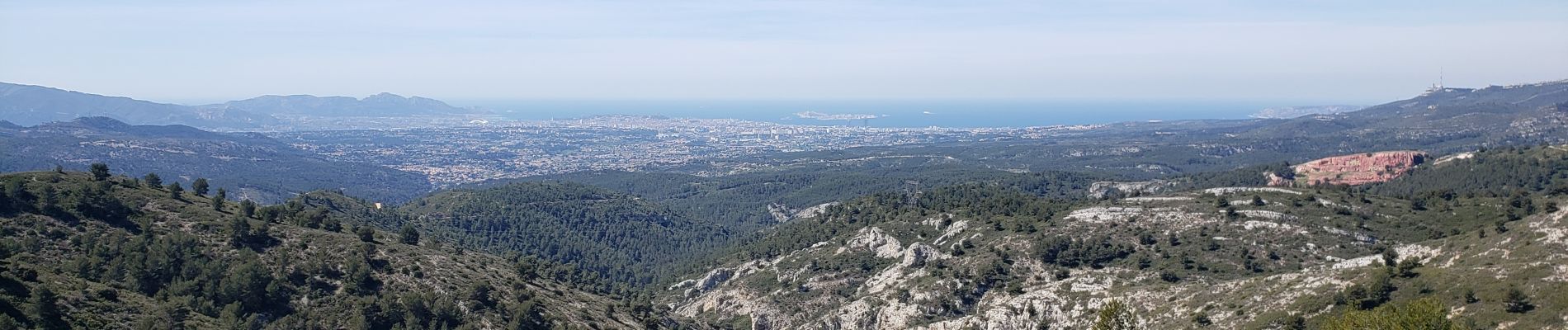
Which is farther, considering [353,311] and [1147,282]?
[1147,282]

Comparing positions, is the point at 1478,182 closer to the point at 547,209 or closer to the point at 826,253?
the point at 826,253

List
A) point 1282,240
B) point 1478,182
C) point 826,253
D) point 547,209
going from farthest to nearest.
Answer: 1. point 547,209
2. point 1478,182
3. point 826,253
4. point 1282,240

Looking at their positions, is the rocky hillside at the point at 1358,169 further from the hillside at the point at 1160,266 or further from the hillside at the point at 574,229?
the hillside at the point at 574,229

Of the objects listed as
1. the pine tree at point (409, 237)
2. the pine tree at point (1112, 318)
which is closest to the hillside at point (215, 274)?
the pine tree at point (409, 237)

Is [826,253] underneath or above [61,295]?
underneath

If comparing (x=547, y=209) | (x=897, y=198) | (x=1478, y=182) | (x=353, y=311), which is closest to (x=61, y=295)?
(x=353, y=311)

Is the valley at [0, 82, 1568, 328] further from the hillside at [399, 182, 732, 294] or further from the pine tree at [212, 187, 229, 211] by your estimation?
the hillside at [399, 182, 732, 294]

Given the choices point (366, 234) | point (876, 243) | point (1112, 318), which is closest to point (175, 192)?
point (366, 234)

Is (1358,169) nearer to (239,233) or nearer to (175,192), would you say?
(239,233)

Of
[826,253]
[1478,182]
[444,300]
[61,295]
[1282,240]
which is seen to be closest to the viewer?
[61,295]
